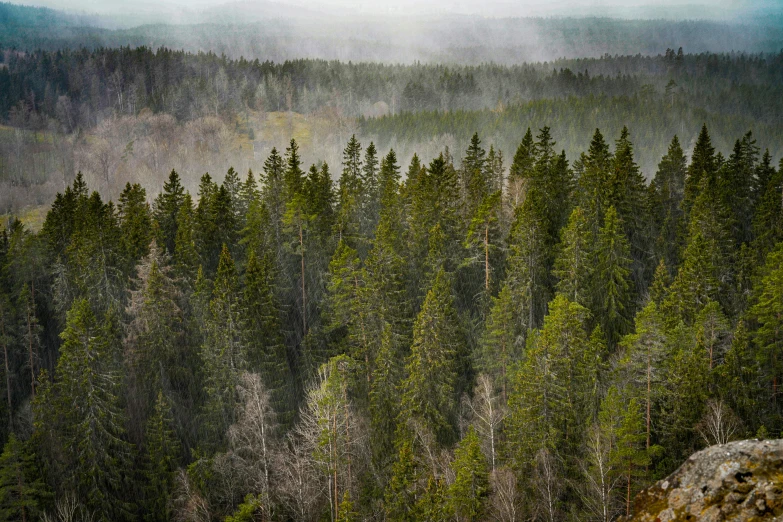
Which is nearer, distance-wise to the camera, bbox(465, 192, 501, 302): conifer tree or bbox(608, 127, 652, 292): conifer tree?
bbox(465, 192, 501, 302): conifer tree

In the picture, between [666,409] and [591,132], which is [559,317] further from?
[591,132]

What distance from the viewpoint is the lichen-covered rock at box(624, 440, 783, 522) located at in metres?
11.1

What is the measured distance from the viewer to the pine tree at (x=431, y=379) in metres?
39.0

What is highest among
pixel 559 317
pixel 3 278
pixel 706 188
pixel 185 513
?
pixel 706 188

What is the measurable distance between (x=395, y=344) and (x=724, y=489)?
32.5 meters

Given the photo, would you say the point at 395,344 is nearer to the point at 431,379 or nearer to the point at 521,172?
the point at 431,379

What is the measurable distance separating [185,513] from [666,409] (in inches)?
1163

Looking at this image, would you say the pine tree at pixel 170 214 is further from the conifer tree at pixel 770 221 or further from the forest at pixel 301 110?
the forest at pixel 301 110

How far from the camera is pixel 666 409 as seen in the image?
110ft

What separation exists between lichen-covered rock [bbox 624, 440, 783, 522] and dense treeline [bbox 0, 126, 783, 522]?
52.2ft

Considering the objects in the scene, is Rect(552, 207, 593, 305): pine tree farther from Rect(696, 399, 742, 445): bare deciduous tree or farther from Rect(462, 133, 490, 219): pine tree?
Rect(696, 399, 742, 445): bare deciduous tree

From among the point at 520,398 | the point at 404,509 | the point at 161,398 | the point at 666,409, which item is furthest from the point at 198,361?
the point at 666,409

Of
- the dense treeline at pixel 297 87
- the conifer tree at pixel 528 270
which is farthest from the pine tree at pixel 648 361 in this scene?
the dense treeline at pixel 297 87

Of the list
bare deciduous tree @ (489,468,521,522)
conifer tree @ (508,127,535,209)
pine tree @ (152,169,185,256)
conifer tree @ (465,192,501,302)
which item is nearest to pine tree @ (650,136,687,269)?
conifer tree @ (508,127,535,209)
